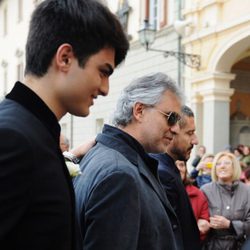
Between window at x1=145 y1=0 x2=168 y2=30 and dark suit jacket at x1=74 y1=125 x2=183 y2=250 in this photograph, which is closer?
dark suit jacket at x1=74 y1=125 x2=183 y2=250

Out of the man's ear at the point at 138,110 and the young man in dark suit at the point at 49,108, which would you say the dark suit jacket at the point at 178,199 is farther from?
the young man in dark suit at the point at 49,108

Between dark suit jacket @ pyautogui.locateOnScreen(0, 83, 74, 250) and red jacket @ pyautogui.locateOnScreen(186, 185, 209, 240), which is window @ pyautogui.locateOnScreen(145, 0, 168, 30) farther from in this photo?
dark suit jacket @ pyautogui.locateOnScreen(0, 83, 74, 250)

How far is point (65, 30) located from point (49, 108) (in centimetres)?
21

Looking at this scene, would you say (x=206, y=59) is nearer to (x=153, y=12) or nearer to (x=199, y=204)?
(x=153, y=12)

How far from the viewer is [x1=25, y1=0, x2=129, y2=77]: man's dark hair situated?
144 cm

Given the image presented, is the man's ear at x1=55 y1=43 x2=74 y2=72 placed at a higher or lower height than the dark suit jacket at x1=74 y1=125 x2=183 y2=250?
higher

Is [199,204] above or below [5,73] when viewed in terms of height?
below

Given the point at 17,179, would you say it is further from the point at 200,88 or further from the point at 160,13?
the point at 160,13

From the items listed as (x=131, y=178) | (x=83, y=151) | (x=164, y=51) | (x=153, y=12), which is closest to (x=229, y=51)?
(x=164, y=51)

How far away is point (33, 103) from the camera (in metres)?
1.40

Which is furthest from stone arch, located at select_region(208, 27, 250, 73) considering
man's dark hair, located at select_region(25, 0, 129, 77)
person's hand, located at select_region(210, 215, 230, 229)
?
man's dark hair, located at select_region(25, 0, 129, 77)

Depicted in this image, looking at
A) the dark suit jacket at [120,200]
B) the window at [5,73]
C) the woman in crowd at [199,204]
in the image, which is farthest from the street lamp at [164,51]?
the window at [5,73]

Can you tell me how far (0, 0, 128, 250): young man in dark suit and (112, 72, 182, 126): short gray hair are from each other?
0.94 m

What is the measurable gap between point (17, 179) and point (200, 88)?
36.2 feet
